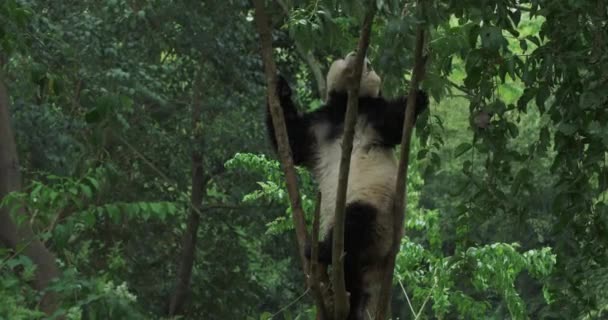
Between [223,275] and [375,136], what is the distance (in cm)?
1134

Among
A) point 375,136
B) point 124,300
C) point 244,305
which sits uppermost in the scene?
point 375,136

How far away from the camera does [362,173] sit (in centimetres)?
511

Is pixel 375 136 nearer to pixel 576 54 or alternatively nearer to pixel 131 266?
pixel 576 54

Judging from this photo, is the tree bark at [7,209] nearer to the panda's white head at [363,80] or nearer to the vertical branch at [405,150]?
the panda's white head at [363,80]

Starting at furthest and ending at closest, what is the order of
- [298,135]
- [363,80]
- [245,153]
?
[245,153] → [298,135] → [363,80]

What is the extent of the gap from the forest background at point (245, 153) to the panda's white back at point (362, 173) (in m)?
0.49

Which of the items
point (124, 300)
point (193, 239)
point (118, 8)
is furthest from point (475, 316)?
point (193, 239)

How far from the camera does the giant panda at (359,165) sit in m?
4.88

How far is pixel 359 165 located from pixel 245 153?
5.00 metres

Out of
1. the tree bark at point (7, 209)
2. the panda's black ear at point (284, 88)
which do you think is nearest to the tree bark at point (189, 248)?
the tree bark at point (7, 209)

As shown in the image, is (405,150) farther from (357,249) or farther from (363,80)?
(363,80)

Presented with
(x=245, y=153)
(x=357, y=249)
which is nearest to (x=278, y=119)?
(x=357, y=249)

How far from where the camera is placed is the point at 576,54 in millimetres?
3273

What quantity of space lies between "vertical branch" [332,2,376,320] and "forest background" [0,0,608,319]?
8 centimetres
